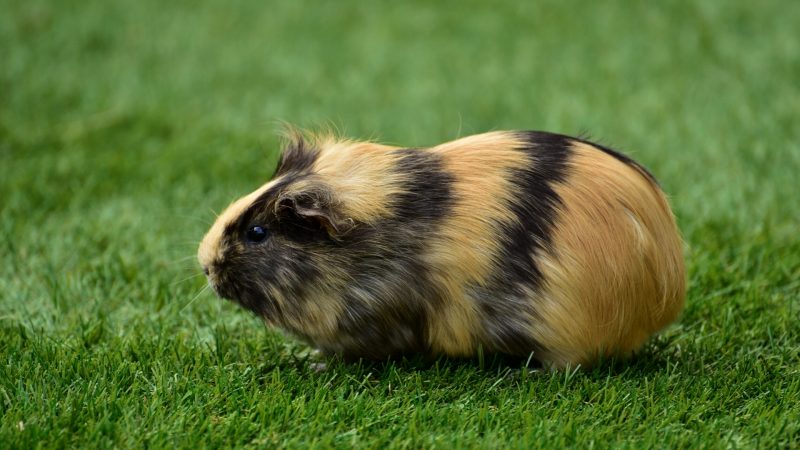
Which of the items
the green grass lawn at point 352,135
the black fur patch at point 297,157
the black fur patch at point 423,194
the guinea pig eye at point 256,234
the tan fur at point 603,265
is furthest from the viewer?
the black fur patch at point 297,157

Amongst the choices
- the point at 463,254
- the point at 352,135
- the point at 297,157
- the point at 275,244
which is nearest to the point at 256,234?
the point at 275,244

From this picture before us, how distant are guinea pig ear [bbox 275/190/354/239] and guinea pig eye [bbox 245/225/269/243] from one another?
130 millimetres

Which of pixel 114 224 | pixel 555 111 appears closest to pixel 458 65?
pixel 555 111

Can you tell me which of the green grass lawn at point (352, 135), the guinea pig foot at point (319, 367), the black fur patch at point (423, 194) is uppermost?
the black fur patch at point (423, 194)

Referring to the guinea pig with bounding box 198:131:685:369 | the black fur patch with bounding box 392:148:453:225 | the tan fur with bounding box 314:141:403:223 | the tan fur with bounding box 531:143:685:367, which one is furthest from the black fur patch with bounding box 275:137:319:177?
the tan fur with bounding box 531:143:685:367

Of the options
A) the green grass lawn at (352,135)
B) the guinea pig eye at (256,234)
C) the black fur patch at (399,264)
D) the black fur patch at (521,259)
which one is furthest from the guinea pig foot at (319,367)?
the black fur patch at (521,259)

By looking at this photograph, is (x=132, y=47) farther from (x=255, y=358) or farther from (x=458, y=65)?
(x=255, y=358)

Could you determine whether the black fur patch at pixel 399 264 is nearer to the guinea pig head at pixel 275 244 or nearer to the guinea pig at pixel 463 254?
the guinea pig at pixel 463 254

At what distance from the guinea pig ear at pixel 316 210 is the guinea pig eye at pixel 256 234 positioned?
0.43 feet

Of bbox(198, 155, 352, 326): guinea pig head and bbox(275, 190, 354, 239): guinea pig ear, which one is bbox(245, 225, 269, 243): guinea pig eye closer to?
bbox(198, 155, 352, 326): guinea pig head

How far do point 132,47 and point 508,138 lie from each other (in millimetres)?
6033

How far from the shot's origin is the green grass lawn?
3.43 meters

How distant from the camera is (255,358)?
3.99 meters

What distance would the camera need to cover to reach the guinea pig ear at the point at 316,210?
361 centimetres
